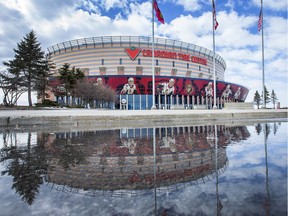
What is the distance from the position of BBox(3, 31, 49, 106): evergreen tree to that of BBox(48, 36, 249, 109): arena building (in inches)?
493

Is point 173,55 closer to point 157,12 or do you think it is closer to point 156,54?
point 156,54

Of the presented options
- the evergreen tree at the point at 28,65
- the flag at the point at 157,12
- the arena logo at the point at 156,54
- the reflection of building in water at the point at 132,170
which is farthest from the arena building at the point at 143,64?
the reflection of building in water at the point at 132,170

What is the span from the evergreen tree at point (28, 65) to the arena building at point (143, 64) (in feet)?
41.0

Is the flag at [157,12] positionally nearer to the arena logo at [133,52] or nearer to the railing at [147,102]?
the railing at [147,102]

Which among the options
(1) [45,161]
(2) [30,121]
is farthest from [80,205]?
(2) [30,121]

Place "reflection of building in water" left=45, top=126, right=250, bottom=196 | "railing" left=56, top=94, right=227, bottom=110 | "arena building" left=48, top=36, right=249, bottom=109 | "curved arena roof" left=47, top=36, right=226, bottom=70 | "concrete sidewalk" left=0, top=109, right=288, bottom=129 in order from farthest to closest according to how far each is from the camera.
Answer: "curved arena roof" left=47, top=36, right=226, bottom=70
"railing" left=56, top=94, right=227, bottom=110
"arena building" left=48, top=36, right=249, bottom=109
"concrete sidewalk" left=0, top=109, right=288, bottom=129
"reflection of building in water" left=45, top=126, right=250, bottom=196

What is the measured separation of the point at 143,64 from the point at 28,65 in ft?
93.2

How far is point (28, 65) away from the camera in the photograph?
30.9 m

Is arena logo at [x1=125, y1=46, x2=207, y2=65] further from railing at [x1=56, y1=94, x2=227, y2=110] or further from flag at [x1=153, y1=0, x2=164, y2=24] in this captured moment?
flag at [x1=153, y1=0, x2=164, y2=24]

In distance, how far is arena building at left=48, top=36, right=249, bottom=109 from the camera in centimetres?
4625

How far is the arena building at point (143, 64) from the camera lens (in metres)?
46.2

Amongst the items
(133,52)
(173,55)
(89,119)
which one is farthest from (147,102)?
(89,119)

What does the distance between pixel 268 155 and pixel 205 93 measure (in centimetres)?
5112

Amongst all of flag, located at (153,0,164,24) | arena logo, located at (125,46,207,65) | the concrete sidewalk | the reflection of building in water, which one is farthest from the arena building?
the reflection of building in water
